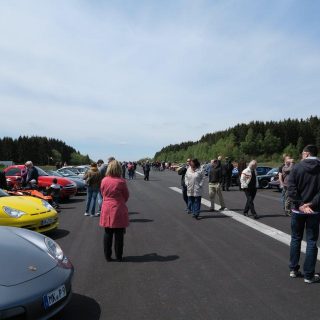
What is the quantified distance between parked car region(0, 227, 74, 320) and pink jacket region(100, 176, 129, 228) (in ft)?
6.48

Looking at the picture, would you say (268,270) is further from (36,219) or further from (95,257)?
(36,219)

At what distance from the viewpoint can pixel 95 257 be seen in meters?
6.62

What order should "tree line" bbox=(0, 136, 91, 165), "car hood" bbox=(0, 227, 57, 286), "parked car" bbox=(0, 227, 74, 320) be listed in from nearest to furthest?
"parked car" bbox=(0, 227, 74, 320), "car hood" bbox=(0, 227, 57, 286), "tree line" bbox=(0, 136, 91, 165)

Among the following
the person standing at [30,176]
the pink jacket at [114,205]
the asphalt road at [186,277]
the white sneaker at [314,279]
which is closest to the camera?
the asphalt road at [186,277]

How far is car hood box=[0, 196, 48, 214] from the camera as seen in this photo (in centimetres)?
817

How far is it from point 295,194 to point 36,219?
5.19m

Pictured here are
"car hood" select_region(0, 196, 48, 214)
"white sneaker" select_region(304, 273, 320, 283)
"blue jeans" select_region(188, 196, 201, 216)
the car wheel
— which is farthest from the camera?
the car wheel

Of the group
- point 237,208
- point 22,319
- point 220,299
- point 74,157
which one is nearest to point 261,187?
point 237,208

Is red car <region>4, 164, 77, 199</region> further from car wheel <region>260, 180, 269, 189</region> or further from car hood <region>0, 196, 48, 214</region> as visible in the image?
car wheel <region>260, 180, 269, 189</region>

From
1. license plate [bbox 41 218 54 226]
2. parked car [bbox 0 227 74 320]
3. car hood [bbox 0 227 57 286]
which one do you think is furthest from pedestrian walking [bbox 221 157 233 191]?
car hood [bbox 0 227 57 286]

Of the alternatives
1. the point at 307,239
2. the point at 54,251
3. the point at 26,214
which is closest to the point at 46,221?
the point at 26,214

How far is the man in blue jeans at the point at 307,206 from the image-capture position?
514cm

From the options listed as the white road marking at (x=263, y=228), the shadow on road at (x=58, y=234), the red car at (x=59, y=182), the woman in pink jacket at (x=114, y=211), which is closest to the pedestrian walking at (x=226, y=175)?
the red car at (x=59, y=182)

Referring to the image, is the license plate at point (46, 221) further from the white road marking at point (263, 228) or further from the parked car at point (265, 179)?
the parked car at point (265, 179)
